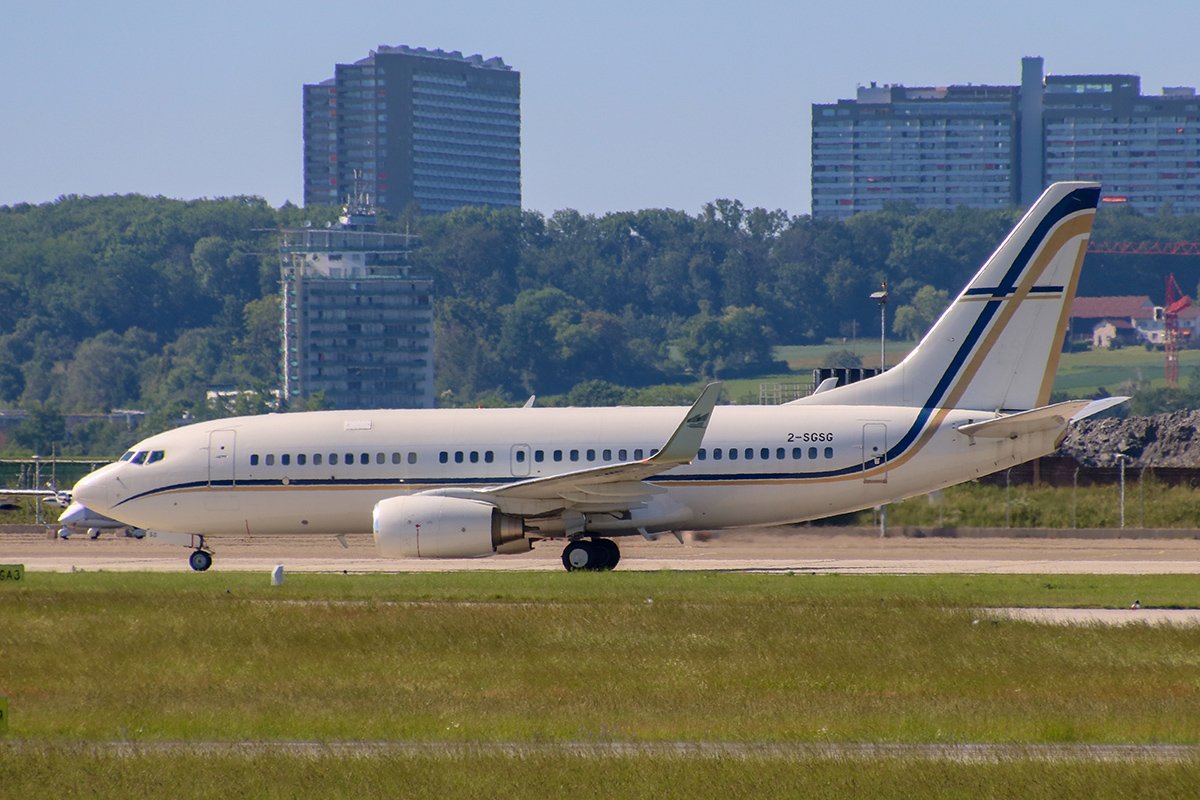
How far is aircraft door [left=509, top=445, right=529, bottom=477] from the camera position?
35.9 metres

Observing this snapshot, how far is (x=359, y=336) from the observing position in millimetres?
178875

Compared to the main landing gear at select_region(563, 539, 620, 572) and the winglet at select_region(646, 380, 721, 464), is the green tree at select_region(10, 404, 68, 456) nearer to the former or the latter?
the main landing gear at select_region(563, 539, 620, 572)

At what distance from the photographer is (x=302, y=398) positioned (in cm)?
16712

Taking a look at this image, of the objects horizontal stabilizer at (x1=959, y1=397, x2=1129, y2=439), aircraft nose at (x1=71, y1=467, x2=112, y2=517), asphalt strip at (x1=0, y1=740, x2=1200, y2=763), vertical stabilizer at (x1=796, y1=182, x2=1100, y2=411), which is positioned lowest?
asphalt strip at (x1=0, y1=740, x2=1200, y2=763)

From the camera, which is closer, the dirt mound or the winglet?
the winglet

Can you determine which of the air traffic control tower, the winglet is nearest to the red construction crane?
the air traffic control tower

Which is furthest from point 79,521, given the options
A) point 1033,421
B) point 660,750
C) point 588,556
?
point 660,750

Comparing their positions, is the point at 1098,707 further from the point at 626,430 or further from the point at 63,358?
the point at 63,358

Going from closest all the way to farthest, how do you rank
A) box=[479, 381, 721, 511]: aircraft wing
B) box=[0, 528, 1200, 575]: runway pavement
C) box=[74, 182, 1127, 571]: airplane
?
1. box=[479, 381, 721, 511]: aircraft wing
2. box=[74, 182, 1127, 571]: airplane
3. box=[0, 528, 1200, 575]: runway pavement

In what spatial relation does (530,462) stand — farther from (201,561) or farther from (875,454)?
(201,561)

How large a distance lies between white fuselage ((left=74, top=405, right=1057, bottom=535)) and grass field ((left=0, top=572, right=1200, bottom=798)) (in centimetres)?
495

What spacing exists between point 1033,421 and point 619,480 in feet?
25.7

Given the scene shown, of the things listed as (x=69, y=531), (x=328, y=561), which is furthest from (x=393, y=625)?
(x=69, y=531)

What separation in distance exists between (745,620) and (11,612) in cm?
1081
